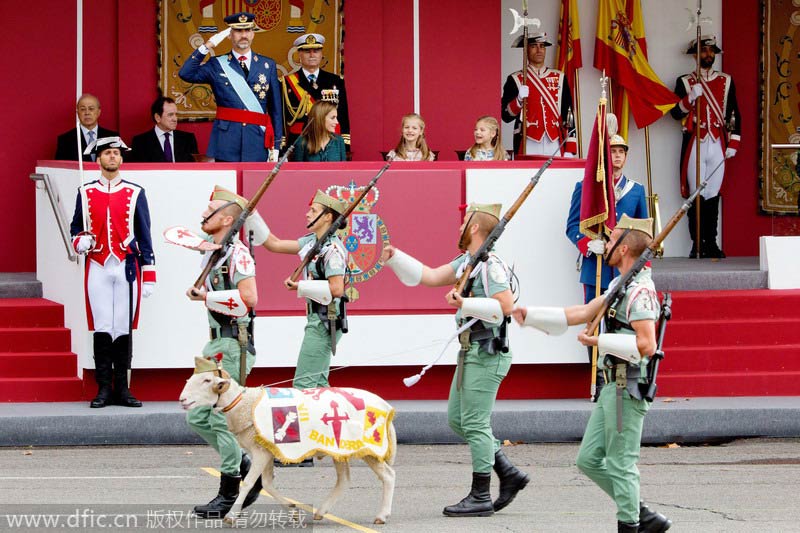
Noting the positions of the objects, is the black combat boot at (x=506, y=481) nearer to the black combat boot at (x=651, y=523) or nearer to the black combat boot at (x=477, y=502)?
the black combat boot at (x=477, y=502)

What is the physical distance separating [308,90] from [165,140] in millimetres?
1478

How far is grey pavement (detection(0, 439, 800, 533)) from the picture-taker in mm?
9648

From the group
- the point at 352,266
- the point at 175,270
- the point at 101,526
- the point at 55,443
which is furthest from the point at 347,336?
the point at 101,526

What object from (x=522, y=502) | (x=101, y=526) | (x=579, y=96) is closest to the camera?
(x=101, y=526)

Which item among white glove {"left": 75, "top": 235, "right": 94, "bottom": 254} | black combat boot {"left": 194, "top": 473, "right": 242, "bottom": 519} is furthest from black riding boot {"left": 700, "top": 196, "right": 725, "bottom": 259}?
black combat boot {"left": 194, "top": 473, "right": 242, "bottom": 519}

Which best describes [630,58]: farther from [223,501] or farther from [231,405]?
[231,405]

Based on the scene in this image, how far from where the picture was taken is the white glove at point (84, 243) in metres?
12.9

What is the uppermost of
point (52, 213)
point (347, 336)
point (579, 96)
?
point (579, 96)

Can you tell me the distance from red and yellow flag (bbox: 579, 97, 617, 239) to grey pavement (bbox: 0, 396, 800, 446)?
4.88 ft

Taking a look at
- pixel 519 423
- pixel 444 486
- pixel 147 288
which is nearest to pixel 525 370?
pixel 519 423

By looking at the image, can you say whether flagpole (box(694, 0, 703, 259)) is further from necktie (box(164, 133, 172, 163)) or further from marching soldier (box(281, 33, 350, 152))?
necktie (box(164, 133, 172, 163))

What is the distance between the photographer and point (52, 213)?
14195 millimetres

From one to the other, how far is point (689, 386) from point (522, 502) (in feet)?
12.7

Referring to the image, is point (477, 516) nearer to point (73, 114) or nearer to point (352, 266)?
point (352, 266)
